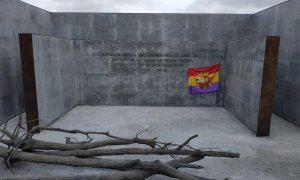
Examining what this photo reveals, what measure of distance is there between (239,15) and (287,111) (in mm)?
7842

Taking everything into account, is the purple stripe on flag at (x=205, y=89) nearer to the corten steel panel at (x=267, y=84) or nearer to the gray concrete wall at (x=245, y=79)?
the gray concrete wall at (x=245, y=79)

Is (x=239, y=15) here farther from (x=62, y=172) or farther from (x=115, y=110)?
(x=62, y=172)

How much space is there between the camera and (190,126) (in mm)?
10055

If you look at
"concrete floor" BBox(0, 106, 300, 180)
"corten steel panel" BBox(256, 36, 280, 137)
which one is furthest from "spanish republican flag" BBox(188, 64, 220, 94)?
"corten steel panel" BBox(256, 36, 280, 137)

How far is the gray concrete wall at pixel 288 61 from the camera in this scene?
34.0 ft

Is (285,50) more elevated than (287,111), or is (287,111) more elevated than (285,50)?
(285,50)

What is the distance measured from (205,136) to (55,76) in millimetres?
7061

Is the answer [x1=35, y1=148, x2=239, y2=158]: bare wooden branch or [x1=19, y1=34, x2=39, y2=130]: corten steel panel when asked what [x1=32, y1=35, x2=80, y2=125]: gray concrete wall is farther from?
[x1=35, y1=148, x2=239, y2=158]: bare wooden branch

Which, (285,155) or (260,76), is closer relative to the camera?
(285,155)

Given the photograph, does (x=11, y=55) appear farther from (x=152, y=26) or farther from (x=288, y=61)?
(x=288, y=61)

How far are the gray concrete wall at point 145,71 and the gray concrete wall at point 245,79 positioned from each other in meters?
0.90

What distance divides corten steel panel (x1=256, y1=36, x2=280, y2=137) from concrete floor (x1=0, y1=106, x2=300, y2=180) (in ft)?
1.73

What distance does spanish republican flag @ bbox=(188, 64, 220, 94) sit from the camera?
42.9 feet

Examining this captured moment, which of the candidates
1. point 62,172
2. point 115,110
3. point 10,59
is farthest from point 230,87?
point 10,59
